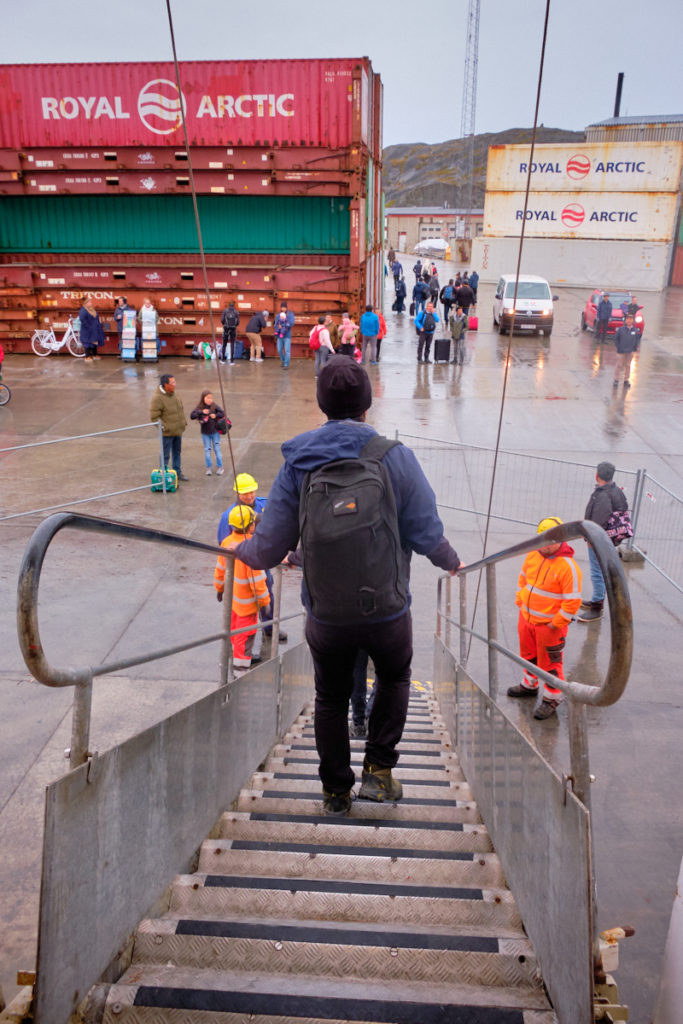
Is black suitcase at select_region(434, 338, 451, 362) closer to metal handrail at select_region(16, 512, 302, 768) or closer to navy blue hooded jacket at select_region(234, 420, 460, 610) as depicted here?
navy blue hooded jacket at select_region(234, 420, 460, 610)

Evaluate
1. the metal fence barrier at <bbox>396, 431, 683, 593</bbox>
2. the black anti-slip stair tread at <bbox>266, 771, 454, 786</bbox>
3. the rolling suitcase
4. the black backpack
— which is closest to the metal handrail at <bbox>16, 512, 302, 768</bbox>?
the black backpack

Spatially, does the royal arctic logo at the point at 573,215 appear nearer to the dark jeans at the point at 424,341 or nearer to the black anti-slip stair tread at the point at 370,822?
the dark jeans at the point at 424,341

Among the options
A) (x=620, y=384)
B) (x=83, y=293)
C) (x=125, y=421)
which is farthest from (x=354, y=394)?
(x=83, y=293)

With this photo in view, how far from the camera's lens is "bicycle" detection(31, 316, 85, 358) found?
19781mm

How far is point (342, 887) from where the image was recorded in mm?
2658

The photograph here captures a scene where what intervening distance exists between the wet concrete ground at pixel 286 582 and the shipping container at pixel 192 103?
17.2 feet

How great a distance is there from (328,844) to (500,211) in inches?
1412

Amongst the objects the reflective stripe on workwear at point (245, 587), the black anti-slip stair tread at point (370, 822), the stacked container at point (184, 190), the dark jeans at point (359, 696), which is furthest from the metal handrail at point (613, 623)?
the stacked container at point (184, 190)

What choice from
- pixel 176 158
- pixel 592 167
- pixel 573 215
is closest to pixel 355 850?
pixel 176 158

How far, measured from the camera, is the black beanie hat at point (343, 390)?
2.74m

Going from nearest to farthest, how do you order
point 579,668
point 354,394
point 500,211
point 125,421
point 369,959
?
point 369,959 → point 354,394 → point 579,668 → point 125,421 → point 500,211

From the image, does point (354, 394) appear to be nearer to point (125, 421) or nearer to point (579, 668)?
point (579, 668)

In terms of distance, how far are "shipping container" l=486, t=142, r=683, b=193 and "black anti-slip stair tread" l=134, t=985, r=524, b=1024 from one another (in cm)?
3467

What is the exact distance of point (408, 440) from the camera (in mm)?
12648
